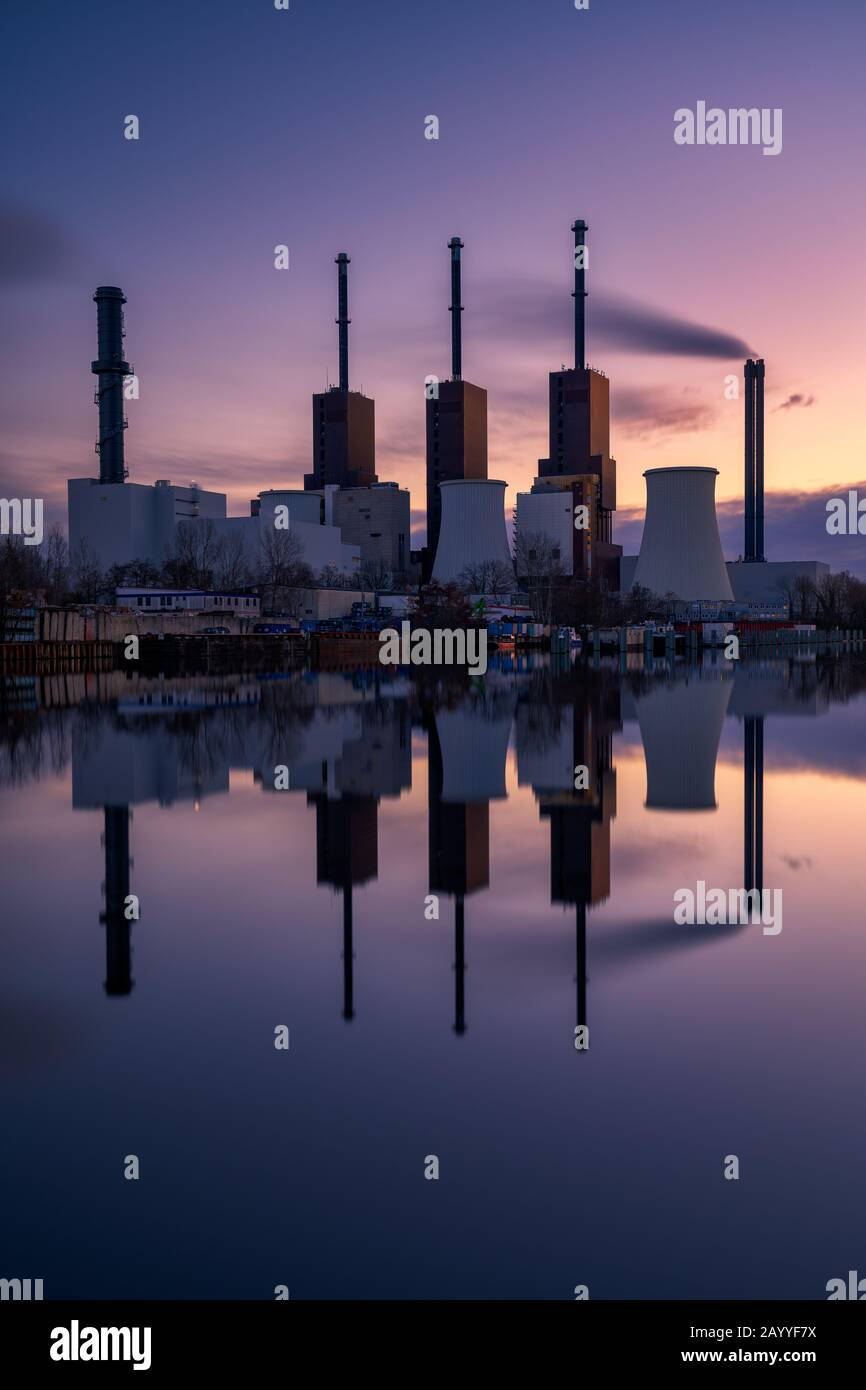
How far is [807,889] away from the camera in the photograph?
5965 mm

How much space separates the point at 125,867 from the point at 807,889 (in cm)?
390

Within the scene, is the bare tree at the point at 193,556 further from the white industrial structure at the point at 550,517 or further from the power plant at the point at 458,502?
the white industrial structure at the point at 550,517

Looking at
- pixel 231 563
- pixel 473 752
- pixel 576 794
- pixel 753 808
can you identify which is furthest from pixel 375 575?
pixel 753 808

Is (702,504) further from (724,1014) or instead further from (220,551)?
(724,1014)

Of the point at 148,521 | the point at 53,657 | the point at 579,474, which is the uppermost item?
the point at 579,474

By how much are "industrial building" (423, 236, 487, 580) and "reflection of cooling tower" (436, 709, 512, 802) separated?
2974 inches

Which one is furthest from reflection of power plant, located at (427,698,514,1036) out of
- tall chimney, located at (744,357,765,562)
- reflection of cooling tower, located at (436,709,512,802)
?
tall chimney, located at (744,357,765,562)

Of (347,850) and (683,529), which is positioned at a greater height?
(683,529)

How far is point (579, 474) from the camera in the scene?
94.7m

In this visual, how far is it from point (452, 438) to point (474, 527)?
33919 millimetres

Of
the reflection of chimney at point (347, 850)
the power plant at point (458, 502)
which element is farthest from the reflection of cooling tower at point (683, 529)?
the reflection of chimney at point (347, 850)

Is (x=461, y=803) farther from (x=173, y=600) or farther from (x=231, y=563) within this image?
(x=231, y=563)

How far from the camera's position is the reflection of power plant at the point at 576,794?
5750 mm
